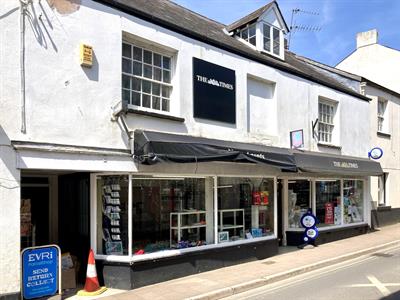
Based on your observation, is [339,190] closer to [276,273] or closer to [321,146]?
[321,146]

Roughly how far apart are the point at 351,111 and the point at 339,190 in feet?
10.3

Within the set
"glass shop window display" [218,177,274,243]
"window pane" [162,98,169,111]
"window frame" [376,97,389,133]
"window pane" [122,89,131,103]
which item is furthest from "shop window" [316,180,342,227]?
"window pane" [122,89,131,103]

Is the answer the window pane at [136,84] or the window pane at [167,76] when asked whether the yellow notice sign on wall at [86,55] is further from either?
the window pane at [167,76]

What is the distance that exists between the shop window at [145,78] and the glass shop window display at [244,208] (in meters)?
2.64

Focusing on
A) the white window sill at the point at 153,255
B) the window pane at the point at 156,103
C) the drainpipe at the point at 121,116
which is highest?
the window pane at the point at 156,103

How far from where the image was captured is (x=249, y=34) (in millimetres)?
→ 14312

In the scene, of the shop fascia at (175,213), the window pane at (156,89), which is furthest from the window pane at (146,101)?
the shop fascia at (175,213)

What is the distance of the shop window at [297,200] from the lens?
14898mm

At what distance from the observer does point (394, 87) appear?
25141mm

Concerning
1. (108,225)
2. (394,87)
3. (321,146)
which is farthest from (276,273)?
(394,87)

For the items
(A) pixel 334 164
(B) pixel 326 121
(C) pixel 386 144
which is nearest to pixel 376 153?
(C) pixel 386 144

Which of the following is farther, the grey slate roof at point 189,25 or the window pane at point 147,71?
the window pane at point 147,71

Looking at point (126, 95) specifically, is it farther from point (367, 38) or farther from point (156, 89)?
point (367, 38)

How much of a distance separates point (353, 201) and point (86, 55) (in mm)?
12637
